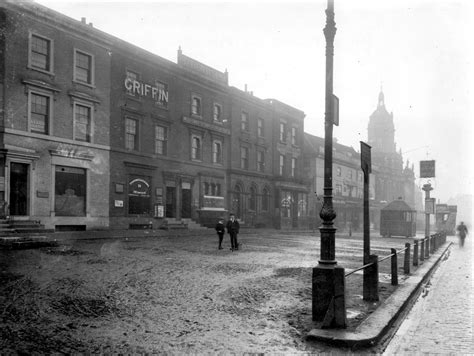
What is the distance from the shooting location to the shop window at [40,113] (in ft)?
73.8

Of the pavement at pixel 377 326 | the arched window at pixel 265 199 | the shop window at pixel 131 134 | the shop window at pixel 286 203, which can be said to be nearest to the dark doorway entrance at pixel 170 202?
the shop window at pixel 131 134

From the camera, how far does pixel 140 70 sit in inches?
1141

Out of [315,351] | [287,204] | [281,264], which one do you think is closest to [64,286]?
[315,351]

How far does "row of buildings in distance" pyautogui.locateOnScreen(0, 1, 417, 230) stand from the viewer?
21.9 meters

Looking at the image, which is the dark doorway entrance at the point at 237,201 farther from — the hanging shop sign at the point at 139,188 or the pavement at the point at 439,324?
the pavement at the point at 439,324

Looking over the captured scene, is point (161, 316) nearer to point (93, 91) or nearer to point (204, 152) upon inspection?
point (93, 91)

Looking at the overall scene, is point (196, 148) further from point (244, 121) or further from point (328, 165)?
point (328, 165)

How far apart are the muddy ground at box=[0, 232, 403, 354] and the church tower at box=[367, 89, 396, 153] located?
115630mm

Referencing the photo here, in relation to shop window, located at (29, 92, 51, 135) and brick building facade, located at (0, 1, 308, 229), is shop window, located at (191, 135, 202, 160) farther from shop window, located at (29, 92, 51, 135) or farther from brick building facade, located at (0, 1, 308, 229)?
shop window, located at (29, 92, 51, 135)

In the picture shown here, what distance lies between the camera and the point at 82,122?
25109mm

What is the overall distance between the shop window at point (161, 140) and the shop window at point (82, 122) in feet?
18.4

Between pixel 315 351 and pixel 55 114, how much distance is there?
71.2 ft

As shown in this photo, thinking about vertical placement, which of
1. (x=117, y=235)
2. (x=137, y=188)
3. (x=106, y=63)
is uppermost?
(x=106, y=63)

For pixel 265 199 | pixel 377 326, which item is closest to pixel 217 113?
pixel 265 199
